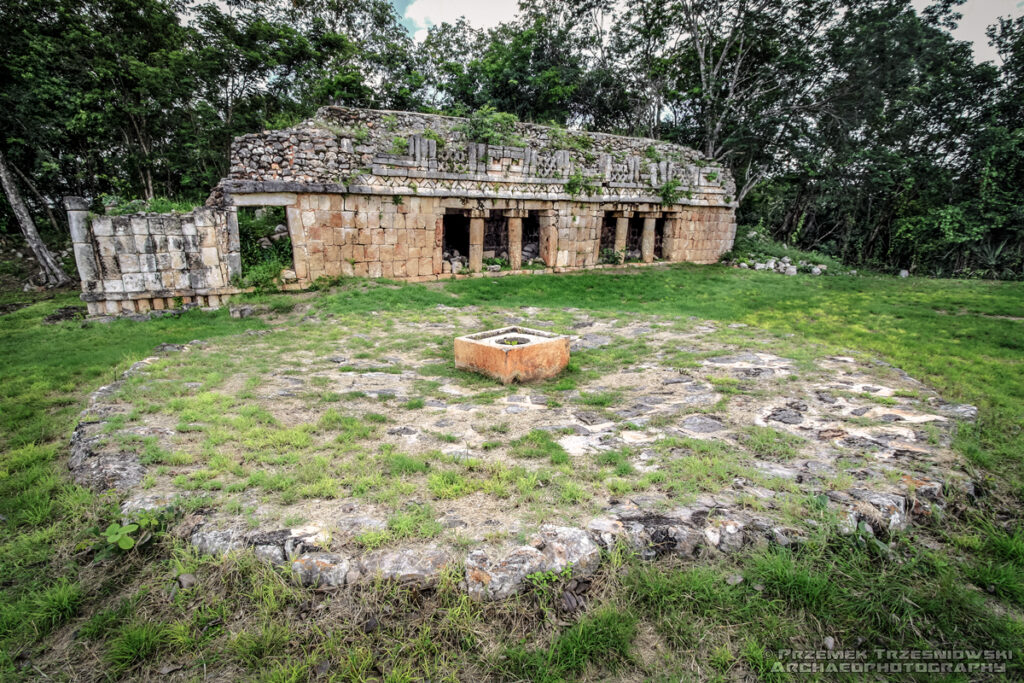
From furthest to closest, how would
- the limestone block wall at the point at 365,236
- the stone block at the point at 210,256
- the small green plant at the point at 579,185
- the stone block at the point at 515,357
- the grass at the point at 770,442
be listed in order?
the small green plant at the point at 579,185, the limestone block wall at the point at 365,236, the stone block at the point at 210,256, the stone block at the point at 515,357, the grass at the point at 770,442

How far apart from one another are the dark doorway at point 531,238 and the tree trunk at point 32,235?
511 inches

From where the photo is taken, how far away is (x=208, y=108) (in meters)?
16.0

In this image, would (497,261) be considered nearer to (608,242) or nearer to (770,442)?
(608,242)

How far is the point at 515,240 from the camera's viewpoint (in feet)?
46.5

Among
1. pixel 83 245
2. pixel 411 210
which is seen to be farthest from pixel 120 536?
pixel 411 210

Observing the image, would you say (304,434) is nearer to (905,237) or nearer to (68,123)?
(68,123)

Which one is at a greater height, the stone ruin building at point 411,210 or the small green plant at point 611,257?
the stone ruin building at point 411,210

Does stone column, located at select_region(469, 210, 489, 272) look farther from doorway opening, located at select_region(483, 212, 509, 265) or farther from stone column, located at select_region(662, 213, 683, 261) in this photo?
stone column, located at select_region(662, 213, 683, 261)

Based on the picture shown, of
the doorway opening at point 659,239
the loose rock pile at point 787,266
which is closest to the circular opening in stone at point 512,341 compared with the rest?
the doorway opening at point 659,239

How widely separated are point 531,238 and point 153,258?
10519 mm

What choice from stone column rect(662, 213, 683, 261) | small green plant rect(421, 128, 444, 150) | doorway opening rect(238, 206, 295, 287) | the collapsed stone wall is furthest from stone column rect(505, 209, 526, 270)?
doorway opening rect(238, 206, 295, 287)

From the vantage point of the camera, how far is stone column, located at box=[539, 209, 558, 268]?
47.0 feet

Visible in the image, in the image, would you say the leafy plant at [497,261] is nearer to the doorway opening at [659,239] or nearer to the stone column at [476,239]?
the stone column at [476,239]

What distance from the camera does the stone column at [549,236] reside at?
47.0 ft
